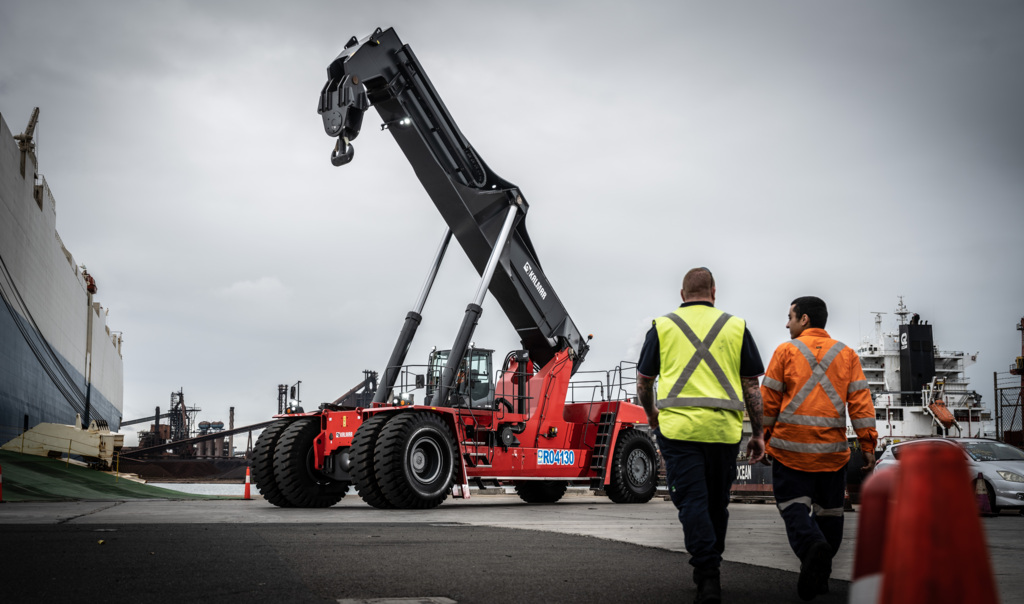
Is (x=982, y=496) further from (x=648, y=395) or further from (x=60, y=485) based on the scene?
(x=60, y=485)

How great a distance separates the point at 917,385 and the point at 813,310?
44202 millimetres

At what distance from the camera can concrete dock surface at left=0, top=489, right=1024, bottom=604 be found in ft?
13.0

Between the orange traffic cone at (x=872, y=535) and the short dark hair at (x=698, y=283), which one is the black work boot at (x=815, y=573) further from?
the orange traffic cone at (x=872, y=535)

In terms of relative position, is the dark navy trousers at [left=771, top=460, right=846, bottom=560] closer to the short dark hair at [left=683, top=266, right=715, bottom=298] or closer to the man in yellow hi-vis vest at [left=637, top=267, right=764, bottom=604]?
the man in yellow hi-vis vest at [left=637, top=267, right=764, bottom=604]

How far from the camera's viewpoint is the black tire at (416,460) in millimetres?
11320

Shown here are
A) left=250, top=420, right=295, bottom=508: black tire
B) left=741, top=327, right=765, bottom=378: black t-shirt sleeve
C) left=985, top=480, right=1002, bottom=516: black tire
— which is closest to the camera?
left=741, top=327, right=765, bottom=378: black t-shirt sleeve

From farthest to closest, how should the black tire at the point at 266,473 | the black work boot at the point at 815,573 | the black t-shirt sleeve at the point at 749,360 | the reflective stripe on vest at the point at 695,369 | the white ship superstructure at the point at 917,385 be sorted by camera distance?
the white ship superstructure at the point at 917,385
the black tire at the point at 266,473
the black t-shirt sleeve at the point at 749,360
the reflective stripe on vest at the point at 695,369
the black work boot at the point at 815,573

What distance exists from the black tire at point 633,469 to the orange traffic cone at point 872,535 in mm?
13961

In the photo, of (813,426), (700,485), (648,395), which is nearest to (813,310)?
(813,426)

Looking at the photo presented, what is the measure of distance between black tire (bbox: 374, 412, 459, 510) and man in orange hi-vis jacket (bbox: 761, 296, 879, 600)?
24.0 ft

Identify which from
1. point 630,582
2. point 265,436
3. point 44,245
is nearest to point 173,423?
point 44,245

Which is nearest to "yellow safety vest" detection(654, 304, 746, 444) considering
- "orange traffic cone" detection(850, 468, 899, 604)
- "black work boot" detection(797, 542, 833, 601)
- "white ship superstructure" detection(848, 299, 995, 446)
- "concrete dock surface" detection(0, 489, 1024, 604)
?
"black work boot" detection(797, 542, 833, 601)

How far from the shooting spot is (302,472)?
12742mm

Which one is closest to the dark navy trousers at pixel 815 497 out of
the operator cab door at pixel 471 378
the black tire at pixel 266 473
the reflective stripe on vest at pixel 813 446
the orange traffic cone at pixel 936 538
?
the reflective stripe on vest at pixel 813 446
